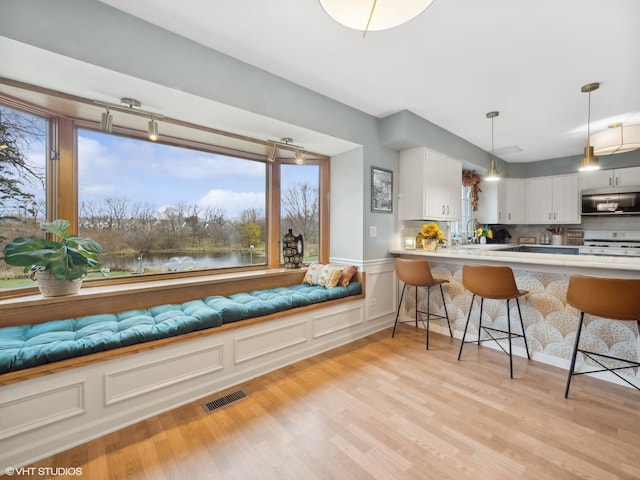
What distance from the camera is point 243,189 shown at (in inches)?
128

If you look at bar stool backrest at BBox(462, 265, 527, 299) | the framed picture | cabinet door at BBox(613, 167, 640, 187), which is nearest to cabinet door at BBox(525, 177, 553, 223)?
cabinet door at BBox(613, 167, 640, 187)

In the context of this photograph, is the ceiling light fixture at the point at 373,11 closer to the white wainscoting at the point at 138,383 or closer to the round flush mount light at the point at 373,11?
the round flush mount light at the point at 373,11

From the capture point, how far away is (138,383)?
1.84 m

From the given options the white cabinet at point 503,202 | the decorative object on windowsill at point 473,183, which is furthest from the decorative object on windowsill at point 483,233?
the decorative object on windowsill at point 473,183

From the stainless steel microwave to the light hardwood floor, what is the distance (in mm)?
3726

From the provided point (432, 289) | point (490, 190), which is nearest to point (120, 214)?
point (432, 289)

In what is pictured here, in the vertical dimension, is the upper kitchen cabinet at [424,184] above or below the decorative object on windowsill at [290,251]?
above

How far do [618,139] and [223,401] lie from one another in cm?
443

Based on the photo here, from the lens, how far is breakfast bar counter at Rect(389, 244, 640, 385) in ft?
7.21

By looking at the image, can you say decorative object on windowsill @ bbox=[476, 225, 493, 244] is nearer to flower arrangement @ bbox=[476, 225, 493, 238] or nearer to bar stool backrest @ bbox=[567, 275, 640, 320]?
flower arrangement @ bbox=[476, 225, 493, 238]

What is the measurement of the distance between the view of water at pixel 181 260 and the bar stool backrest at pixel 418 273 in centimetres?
170

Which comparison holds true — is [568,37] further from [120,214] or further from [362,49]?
[120,214]

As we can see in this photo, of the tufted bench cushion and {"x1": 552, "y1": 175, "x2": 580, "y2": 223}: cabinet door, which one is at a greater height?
{"x1": 552, "y1": 175, "x2": 580, "y2": 223}: cabinet door

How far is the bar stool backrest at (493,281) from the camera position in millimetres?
2365
